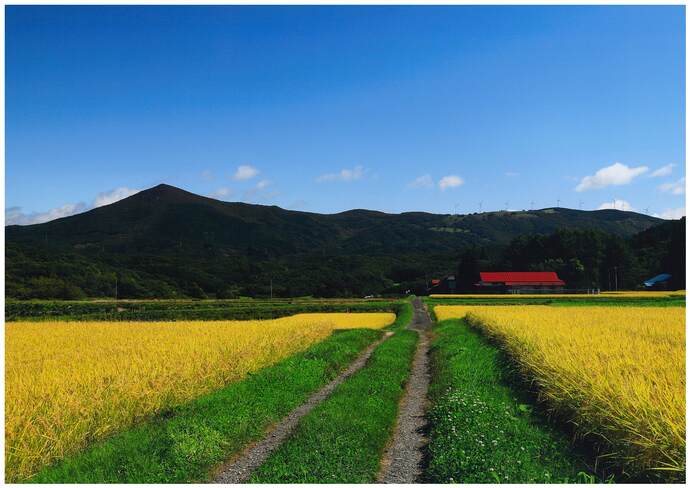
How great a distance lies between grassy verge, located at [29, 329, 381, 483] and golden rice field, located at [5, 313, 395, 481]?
1.14 ft

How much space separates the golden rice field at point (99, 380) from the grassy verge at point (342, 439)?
10.1ft

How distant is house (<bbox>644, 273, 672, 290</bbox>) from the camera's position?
94.5m

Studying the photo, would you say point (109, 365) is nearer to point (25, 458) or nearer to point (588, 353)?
point (25, 458)

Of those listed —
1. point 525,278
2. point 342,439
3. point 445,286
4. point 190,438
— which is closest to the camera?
point 190,438

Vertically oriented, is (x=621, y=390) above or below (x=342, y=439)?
above

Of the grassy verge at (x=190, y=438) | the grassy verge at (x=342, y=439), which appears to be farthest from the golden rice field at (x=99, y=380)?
the grassy verge at (x=342, y=439)

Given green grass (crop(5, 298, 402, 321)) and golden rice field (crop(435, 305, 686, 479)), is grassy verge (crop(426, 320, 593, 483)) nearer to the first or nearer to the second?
golden rice field (crop(435, 305, 686, 479))

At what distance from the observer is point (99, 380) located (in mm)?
10039

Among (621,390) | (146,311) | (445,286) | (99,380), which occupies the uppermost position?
(621,390)

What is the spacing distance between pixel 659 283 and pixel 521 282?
1106 inches

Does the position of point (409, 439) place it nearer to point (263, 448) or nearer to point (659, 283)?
point (263, 448)

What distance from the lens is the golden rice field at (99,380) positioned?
7.54 metres

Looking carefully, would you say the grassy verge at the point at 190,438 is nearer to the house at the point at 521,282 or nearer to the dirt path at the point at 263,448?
the dirt path at the point at 263,448

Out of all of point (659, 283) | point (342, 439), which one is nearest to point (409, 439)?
point (342, 439)
